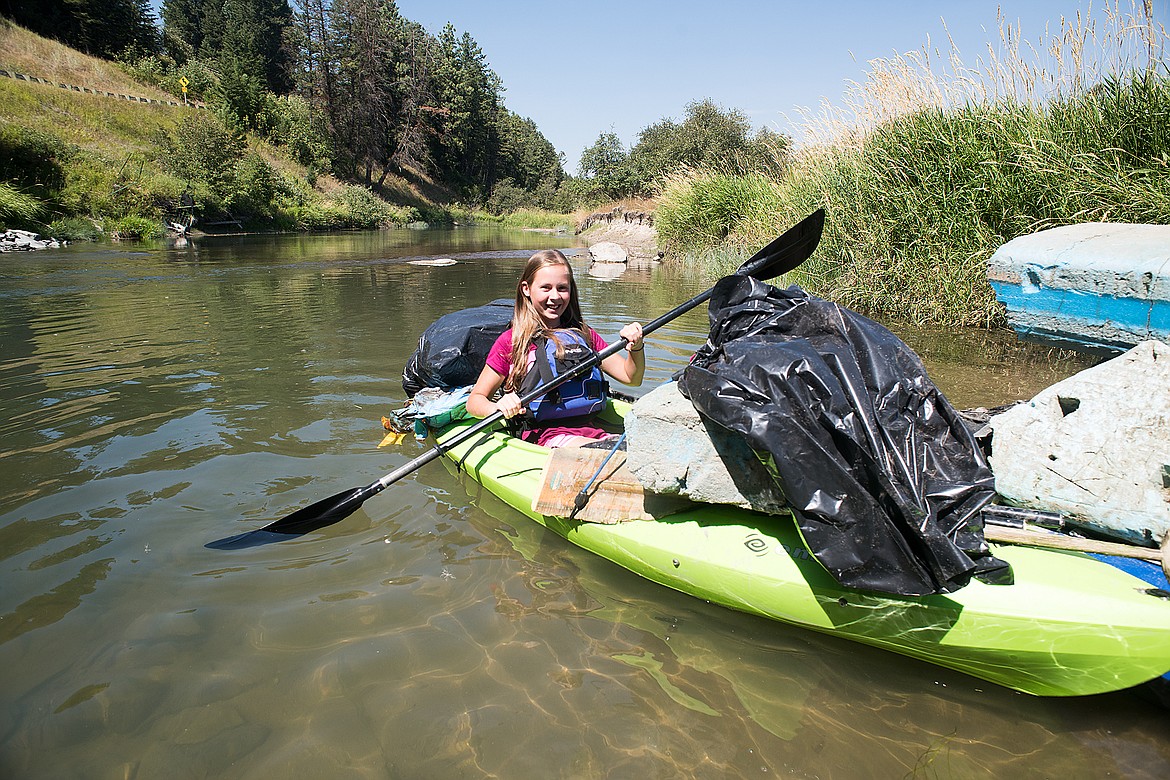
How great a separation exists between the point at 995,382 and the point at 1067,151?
195cm

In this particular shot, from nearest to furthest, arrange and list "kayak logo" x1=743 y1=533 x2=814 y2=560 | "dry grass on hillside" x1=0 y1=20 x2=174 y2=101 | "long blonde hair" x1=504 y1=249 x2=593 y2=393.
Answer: "kayak logo" x1=743 y1=533 x2=814 y2=560
"long blonde hair" x1=504 y1=249 x2=593 y2=393
"dry grass on hillside" x1=0 y1=20 x2=174 y2=101

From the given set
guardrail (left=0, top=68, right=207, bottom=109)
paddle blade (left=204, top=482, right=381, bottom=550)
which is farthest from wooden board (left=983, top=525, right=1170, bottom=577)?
guardrail (left=0, top=68, right=207, bottom=109)

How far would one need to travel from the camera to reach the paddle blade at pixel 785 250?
9.82 ft

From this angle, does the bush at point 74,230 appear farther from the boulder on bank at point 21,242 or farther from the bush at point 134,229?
the boulder on bank at point 21,242

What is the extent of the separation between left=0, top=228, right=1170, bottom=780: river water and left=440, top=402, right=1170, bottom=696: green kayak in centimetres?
14

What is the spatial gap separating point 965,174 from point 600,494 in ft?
16.6

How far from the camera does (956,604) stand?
1986 millimetres

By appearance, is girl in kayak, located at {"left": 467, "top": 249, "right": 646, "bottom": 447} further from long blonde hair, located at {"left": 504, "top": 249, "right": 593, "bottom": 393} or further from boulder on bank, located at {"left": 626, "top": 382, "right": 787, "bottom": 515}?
boulder on bank, located at {"left": 626, "top": 382, "right": 787, "bottom": 515}

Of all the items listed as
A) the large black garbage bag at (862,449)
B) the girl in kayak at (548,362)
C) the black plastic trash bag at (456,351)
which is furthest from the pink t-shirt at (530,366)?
the large black garbage bag at (862,449)

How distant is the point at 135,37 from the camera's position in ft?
121

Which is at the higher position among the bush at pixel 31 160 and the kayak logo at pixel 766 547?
the bush at pixel 31 160

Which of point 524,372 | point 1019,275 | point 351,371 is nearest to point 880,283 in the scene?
point 1019,275

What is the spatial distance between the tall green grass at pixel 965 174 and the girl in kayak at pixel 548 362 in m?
3.93

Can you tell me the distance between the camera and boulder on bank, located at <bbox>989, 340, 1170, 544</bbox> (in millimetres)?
1981
